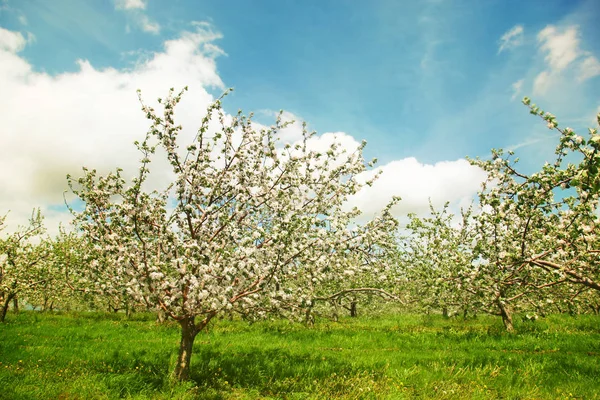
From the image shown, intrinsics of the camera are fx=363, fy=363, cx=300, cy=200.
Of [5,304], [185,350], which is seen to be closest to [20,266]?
[5,304]

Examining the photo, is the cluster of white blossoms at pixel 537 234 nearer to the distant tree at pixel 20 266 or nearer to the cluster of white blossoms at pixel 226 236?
the cluster of white blossoms at pixel 226 236

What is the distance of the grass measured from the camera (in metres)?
8.42

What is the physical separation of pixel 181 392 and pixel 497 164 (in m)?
9.38

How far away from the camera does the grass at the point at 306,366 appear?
8.42m

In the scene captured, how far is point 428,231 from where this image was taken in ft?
60.8

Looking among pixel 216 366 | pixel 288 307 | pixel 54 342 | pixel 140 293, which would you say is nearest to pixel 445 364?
pixel 288 307

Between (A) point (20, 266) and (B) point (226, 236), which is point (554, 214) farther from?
(A) point (20, 266)

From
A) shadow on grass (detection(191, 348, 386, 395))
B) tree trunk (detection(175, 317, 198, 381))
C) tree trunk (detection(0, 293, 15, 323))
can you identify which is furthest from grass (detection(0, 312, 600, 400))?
tree trunk (detection(0, 293, 15, 323))

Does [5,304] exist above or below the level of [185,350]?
above

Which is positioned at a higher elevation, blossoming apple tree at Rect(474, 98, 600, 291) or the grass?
blossoming apple tree at Rect(474, 98, 600, 291)

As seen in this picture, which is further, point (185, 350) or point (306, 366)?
point (306, 366)

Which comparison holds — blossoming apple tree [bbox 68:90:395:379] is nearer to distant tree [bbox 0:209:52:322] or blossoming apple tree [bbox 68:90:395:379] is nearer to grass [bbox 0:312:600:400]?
grass [bbox 0:312:600:400]

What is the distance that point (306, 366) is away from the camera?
1051 cm

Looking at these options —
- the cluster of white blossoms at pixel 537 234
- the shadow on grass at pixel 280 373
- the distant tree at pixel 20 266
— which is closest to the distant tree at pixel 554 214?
the cluster of white blossoms at pixel 537 234
